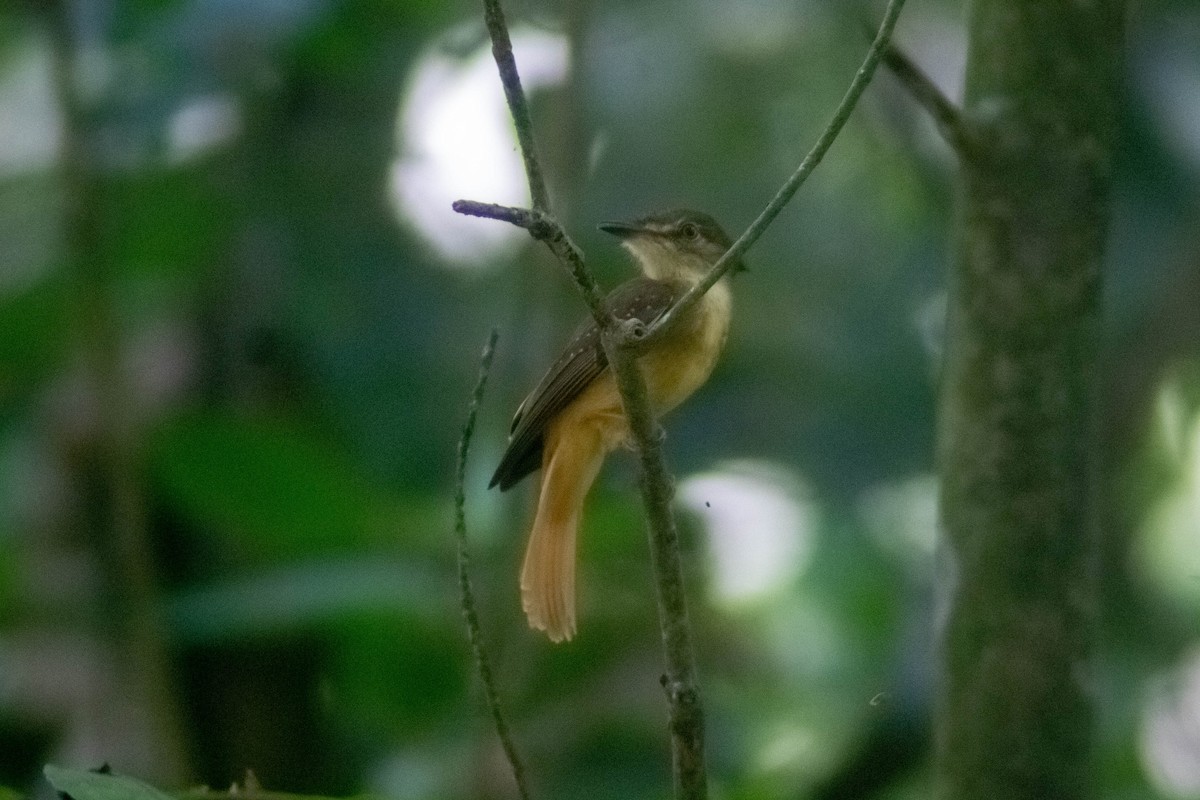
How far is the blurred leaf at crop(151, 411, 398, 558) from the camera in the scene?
4.77m

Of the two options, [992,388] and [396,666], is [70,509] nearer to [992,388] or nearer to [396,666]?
[396,666]

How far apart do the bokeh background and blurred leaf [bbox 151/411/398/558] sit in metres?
0.01

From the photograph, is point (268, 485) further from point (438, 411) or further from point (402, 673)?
point (438, 411)

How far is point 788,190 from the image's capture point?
2.12m

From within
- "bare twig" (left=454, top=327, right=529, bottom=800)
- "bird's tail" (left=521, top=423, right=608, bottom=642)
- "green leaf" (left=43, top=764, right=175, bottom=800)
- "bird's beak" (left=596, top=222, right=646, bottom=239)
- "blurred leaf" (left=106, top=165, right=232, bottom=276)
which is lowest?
"green leaf" (left=43, top=764, right=175, bottom=800)

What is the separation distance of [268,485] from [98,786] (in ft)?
10.0

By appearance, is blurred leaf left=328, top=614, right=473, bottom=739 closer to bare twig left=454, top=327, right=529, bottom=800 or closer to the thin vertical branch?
bare twig left=454, top=327, right=529, bottom=800

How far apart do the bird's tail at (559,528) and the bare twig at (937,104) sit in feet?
2.67

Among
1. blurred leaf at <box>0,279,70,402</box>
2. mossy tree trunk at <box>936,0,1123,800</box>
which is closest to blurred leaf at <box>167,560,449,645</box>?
blurred leaf at <box>0,279,70,402</box>

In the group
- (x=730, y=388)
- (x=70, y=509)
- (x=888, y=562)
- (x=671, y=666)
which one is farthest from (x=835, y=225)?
(x=671, y=666)

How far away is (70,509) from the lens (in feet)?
19.5

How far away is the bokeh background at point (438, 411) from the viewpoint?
4.80 metres

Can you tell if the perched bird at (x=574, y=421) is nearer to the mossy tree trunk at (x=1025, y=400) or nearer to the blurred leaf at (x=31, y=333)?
the mossy tree trunk at (x=1025, y=400)

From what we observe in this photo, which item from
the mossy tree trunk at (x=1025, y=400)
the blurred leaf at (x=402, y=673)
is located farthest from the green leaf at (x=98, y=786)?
the blurred leaf at (x=402, y=673)
